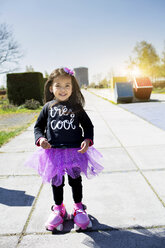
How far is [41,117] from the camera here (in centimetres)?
207

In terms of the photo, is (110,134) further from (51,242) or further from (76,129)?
(51,242)

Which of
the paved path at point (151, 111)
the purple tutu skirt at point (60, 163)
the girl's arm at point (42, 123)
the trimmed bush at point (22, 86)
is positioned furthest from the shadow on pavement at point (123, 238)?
the trimmed bush at point (22, 86)

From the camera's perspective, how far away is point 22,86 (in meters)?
14.6

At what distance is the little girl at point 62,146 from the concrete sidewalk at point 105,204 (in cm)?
16

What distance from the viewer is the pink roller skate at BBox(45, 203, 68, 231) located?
1.91 metres

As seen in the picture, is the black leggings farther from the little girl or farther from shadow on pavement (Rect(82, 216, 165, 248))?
shadow on pavement (Rect(82, 216, 165, 248))

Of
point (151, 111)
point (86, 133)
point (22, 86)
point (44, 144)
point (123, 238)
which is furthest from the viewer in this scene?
point (22, 86)

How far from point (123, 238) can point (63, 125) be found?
45.3 inches

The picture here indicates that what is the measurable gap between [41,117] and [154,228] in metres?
1.53

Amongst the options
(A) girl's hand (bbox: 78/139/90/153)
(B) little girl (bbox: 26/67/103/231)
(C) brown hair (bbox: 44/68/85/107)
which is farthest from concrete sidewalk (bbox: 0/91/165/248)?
(C) brown hair (bbox: 44/68/85/107)

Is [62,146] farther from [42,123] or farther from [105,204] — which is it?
[105,204]

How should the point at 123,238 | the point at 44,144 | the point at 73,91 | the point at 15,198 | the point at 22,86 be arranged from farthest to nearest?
the point at 22,86 < the point at 15,198 < the point at 73,91 < the point at 44,144 < the point at 123,238

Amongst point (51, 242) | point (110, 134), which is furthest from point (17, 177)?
point (110, 134)

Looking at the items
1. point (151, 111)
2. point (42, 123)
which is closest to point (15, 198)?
point (42, 123)
